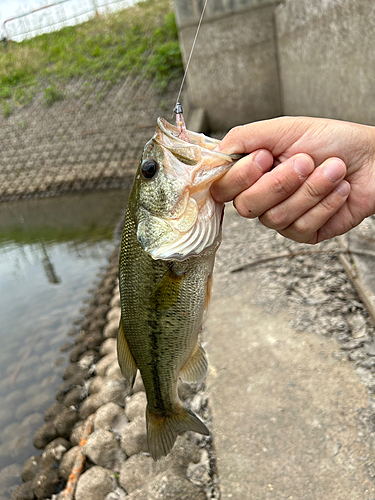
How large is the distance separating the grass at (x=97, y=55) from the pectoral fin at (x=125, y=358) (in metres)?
11.0

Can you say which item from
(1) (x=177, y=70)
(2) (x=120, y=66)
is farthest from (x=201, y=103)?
(2) (x=120, y=66)

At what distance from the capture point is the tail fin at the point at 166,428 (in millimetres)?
1887

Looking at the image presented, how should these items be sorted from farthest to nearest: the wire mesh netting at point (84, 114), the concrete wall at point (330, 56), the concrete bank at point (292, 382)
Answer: the wire mesh netting at point (84, 114)
the concrete wall at point (330, 56)
the concrete bank at point (292, 382)

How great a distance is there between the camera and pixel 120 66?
40.9 feet

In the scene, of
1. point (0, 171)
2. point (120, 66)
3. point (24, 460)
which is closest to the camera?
point (24, 460)

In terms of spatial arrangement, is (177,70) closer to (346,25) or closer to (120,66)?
(120,66)

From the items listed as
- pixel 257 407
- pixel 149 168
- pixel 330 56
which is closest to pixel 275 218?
pixel 149 168

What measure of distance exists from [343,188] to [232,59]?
28.3 feet

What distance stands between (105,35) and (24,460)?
45.9 feet

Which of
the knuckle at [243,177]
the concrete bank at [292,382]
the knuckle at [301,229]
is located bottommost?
the concrete bank at [292,382]

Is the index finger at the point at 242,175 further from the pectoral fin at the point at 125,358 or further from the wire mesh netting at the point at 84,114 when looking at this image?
the wire mesh netting at the point at 84,114

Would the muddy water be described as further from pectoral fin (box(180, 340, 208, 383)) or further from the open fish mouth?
the open fish mouth

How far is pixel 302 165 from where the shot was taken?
1.41 m

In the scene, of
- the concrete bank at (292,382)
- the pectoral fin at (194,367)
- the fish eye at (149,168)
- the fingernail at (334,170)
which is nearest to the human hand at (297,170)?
the fingernail at (334,170)
